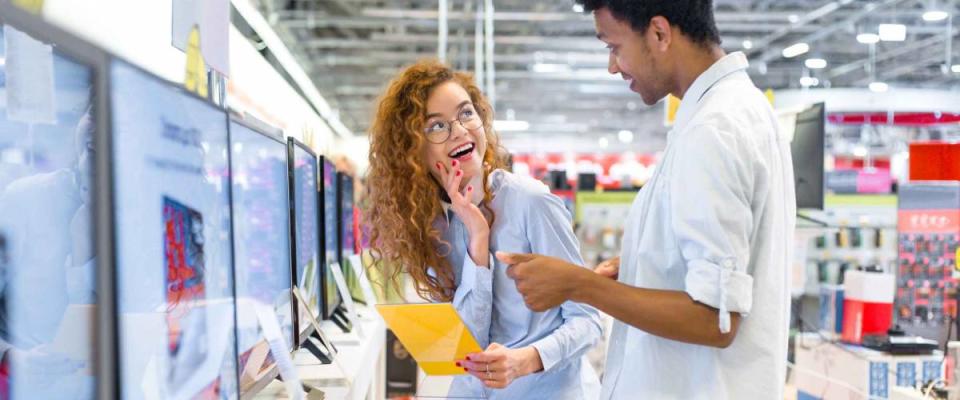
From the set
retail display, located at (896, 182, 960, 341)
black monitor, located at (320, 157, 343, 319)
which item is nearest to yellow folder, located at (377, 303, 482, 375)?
black monitor, located at (320, 157, 343, 319)

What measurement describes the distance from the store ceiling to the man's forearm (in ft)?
23.7

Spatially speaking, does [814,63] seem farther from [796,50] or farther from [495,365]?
[495,365]

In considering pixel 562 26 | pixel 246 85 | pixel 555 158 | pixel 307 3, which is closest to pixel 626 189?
pixel 562 26

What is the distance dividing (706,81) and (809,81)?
11.2m

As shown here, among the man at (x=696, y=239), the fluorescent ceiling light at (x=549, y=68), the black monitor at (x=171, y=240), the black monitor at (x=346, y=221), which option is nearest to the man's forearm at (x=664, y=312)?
the man at (x=696, y=239)

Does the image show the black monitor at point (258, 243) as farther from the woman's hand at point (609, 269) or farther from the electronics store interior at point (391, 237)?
the woman's hand at point (609, 269)

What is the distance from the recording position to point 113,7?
2.11 meters

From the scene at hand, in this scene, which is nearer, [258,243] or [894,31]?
[258,243]

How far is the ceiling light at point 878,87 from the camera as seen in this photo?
13866 millimetres

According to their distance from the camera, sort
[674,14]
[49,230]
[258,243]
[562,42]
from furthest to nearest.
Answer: [562,42]
[258,243]
[674,14]
[49,230]

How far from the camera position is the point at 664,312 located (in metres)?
1.19

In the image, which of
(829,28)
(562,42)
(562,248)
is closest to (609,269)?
(562,248)

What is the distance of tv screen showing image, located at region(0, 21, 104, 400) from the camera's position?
0.70 meters

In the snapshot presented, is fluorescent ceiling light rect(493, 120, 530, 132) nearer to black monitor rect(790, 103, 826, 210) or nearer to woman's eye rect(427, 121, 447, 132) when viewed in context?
black monitor rect(790, 103, 826, 210)
